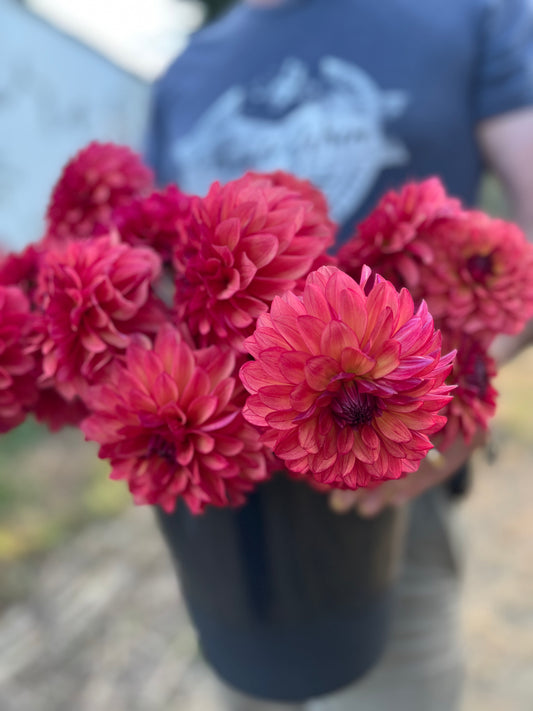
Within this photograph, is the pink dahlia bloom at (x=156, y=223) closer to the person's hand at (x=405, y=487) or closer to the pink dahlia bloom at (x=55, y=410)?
the pink dahlia bloom at (x=55, y=410)

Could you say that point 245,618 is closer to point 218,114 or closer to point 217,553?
point 217,553

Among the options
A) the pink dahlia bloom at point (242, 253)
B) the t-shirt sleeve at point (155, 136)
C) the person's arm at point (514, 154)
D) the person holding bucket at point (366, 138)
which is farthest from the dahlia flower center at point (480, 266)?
the t-shirt sleeve at point (155, 136)

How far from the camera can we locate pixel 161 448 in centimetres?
36

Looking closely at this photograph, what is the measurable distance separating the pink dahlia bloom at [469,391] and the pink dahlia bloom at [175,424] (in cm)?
12

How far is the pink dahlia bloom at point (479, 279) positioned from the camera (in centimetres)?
43

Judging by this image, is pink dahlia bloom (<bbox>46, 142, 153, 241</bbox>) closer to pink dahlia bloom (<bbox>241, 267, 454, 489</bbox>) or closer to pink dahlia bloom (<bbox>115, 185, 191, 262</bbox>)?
pink dahlia bloom (<bbox>115, 185, 191, 262</bbox>)

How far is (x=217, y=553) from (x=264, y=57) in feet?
2.14

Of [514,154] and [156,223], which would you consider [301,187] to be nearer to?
[156,223]

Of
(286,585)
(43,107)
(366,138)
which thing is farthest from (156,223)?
(43,107)

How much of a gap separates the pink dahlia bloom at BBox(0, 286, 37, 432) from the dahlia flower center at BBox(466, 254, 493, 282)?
0.27 meters

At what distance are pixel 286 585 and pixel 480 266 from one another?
31cm

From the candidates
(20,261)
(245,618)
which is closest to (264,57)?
(20,261)

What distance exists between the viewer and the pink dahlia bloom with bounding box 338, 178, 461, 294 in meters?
0.41

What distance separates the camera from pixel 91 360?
1.25 ft
